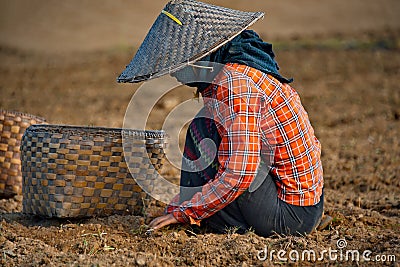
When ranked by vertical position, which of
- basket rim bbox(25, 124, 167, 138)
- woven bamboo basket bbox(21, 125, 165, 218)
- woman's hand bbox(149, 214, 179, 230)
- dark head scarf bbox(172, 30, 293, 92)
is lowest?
woman's hand bbox(149, 214, 179, 230)

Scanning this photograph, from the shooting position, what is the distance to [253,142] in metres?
2.83

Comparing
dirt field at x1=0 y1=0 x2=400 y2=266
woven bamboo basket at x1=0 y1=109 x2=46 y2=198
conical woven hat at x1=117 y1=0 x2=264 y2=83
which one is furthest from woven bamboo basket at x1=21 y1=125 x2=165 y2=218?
woven bamboo basket at x1=0 y1=109 x2=46 y2=198

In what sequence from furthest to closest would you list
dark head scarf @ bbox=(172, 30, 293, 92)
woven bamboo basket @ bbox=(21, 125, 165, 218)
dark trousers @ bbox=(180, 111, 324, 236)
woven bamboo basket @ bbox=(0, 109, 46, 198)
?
1. woven bamboo basket @ bbox=(0, 109, 46, 198)
2. woven bamboo basket @ bbox=(21, 125, 165, 218)
3. dark trousers @ bbox=(180, 111, 324, 236)
4. dark head scarf @ bbox=(172, 30, 293, 92)

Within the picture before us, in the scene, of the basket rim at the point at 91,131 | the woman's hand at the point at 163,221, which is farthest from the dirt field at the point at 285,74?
the basket rim at the point at 91,131

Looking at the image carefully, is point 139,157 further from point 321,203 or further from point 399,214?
point 399,214

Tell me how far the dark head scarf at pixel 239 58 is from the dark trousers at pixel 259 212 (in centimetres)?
28

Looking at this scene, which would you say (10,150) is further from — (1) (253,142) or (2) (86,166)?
(1) (253,142)

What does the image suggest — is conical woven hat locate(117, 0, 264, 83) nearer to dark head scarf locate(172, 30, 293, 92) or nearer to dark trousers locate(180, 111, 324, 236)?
dark head scarf locate(172, 30, 293, 92)

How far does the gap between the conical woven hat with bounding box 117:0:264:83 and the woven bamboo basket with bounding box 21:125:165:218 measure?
484mm

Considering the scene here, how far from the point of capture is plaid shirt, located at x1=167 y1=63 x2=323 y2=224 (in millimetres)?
2822

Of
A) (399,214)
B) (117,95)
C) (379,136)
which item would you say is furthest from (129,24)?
(399,214)

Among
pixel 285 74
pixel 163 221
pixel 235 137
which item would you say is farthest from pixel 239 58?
pixel 285 74

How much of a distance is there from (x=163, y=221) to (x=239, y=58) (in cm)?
93

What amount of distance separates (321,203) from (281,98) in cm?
66
